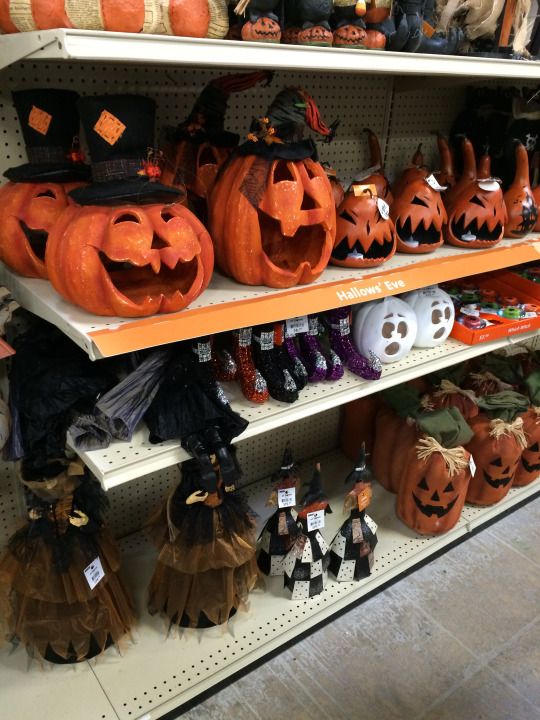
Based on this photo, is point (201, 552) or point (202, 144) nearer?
point (202, 144)

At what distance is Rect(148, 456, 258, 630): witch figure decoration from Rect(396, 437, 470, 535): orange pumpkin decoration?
707 millimetres

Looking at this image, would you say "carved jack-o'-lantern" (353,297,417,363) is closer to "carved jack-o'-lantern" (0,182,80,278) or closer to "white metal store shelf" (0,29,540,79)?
"white metal store shelf" (0,29,540,79)

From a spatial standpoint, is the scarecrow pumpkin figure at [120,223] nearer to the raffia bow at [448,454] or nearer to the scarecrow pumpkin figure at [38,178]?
the scarecrow pumpkin figure at [38,178]

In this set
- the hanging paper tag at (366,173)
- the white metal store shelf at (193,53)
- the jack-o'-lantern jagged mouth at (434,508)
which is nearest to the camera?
the white metal store shelf at (193,53)

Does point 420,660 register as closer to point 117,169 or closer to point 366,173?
point 366,173

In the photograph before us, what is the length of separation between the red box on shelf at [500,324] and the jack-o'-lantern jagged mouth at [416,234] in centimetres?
37

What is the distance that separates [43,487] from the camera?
1341 millimetres

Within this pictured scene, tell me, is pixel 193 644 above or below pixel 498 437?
below

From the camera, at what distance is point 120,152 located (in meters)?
1.11

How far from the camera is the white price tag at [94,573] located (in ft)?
4.66

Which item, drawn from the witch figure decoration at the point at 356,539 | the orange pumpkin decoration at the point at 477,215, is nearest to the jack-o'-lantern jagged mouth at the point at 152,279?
the witch figure decoration at the point at 356,539

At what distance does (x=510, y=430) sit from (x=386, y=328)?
78cm

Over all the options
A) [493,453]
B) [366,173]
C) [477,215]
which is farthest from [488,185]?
[493,453]

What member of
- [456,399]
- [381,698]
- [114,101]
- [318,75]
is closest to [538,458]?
[456,399]
